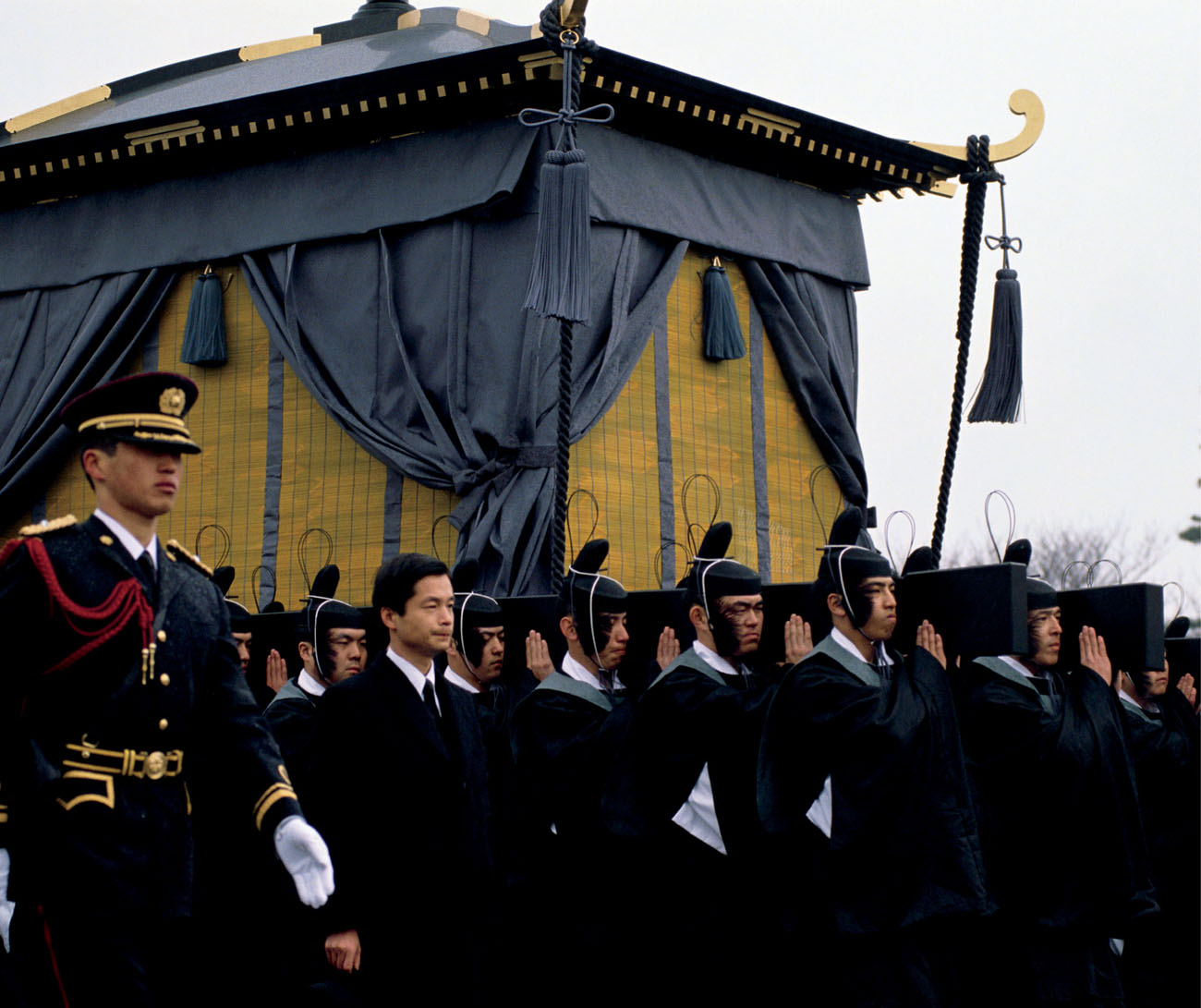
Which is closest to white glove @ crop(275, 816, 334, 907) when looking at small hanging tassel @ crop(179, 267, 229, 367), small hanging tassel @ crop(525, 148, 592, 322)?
small hanging tassel @ crop(525, 148, 592, 322)

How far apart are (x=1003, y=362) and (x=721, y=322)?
1797 mm

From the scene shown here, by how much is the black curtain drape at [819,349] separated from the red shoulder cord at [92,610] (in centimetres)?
775

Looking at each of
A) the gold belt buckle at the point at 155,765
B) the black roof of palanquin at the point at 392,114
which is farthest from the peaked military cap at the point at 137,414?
the black roof of palanquin at the point at 392,114

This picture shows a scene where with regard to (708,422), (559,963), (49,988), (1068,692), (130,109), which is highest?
(130,109)

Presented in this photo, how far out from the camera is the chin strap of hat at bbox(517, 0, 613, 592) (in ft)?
29.0

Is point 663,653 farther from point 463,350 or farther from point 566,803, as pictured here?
point 463,350

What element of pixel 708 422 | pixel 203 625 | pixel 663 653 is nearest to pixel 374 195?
pixel 708 422

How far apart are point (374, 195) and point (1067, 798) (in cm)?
590

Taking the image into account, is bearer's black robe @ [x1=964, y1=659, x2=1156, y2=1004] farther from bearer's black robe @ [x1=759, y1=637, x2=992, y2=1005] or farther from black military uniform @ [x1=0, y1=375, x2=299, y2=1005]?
black military uniform @ [x1=0, y1=375, x2=299, y2=1005]

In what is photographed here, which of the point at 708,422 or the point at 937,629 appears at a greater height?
the point at 708,422

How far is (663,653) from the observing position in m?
7.25

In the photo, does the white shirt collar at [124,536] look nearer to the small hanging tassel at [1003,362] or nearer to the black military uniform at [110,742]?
the black military uniform at [110,742]

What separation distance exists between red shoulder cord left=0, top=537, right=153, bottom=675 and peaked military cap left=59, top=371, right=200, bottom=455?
0.32m

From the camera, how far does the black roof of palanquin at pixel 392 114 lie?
1028 centimetres
